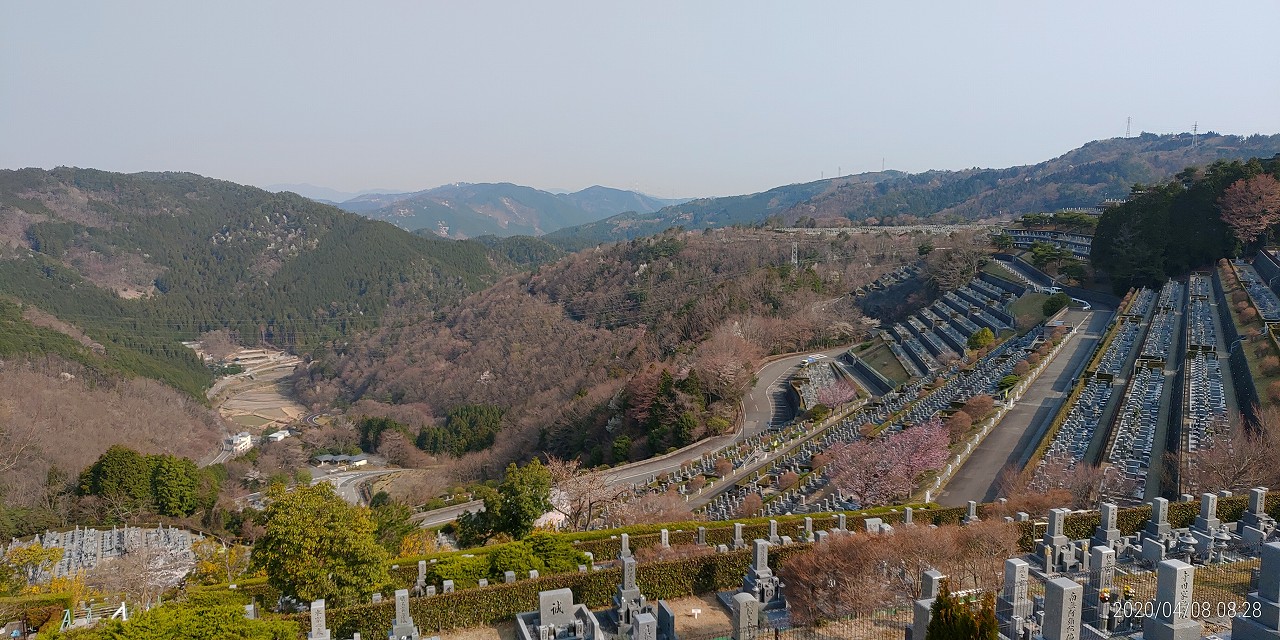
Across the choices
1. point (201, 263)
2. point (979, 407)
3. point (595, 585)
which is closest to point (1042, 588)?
point (595, 585)

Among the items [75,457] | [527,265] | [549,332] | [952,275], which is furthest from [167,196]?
[952,275]

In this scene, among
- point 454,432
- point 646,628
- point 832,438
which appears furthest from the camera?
point 454,432

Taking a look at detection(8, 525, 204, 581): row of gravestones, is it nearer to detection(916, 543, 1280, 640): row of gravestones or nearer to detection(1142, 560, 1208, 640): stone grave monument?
detection(916, 543, 1280, 640): row of gravestones

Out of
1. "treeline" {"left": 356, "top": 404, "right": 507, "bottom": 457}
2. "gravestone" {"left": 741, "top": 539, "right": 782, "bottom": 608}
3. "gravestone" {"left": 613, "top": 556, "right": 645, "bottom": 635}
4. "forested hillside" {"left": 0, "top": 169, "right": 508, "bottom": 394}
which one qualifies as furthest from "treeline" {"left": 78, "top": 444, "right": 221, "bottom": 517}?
"forested hillside" {"left": 0, "top": 169, "right": 508, "bottom": 394}

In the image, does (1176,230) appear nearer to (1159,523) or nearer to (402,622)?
(1159,523)

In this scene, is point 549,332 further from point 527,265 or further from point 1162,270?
point 527,265

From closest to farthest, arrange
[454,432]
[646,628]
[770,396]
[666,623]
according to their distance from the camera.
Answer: [646,628], [666,623], [770,396], [454,432]

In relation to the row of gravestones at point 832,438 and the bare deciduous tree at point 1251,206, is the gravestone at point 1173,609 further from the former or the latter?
the bare deciduous tree at point 1251,206
